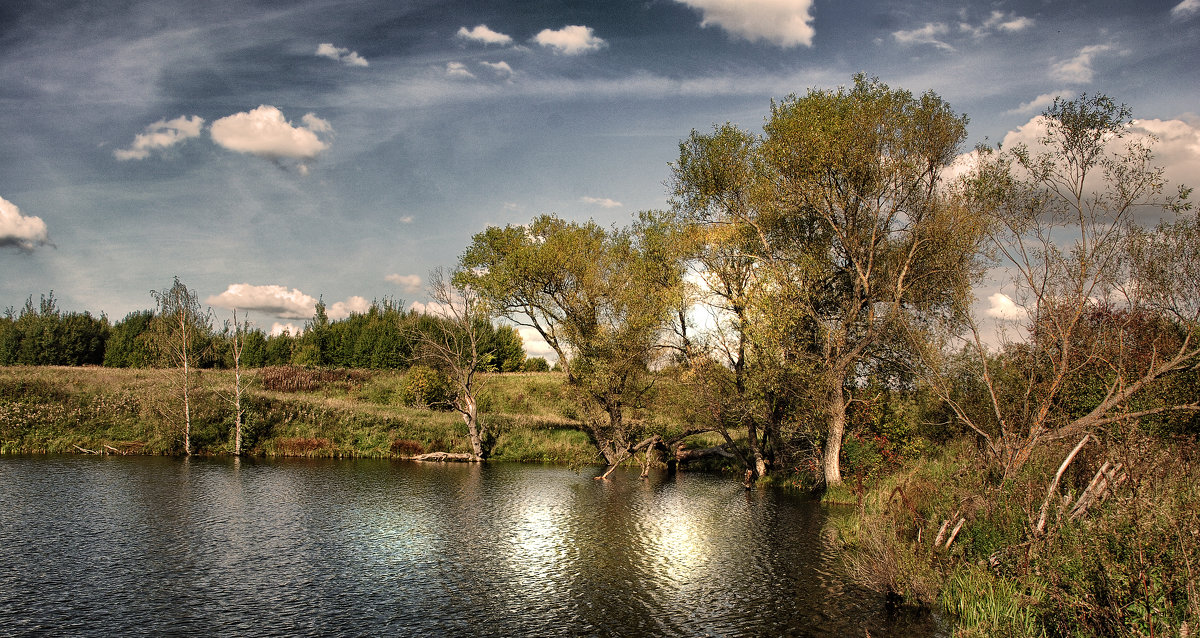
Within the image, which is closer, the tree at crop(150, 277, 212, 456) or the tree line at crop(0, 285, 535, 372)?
the tree at crop(150, 277, 212, 456)

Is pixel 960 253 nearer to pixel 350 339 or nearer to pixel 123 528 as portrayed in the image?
pixel 123 528

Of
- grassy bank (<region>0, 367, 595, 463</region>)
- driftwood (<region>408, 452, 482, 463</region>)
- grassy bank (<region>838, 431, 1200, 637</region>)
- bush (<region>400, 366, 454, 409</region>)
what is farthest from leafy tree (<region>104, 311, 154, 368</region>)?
grassy bank (<region>838, 431, 1200, 637</region>)

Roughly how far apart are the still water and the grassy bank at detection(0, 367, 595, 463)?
11391 mm

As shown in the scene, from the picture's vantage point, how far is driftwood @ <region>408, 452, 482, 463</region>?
40.4 metres

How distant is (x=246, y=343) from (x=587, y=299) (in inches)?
2330

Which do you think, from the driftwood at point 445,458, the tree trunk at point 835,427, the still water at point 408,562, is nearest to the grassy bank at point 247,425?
the driftwood at point 445,458

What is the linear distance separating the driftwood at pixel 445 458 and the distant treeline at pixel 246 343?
27.6m

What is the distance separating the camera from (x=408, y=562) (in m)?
16.3

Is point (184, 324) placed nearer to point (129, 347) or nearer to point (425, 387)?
point (425, 387)

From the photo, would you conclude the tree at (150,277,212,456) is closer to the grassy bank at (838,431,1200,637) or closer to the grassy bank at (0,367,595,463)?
the grassy bank at (0,367,595,463)

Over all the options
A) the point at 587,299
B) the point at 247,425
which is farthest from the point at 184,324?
the point at 587,299

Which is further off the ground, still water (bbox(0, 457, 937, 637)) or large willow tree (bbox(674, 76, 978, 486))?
large willow tree (bbox(674, 76, 978, 486))

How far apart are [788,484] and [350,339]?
61.8 meters

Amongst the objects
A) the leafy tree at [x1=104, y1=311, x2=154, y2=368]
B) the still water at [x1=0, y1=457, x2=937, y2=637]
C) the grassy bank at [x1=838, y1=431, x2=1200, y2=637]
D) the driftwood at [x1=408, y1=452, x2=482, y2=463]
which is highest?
the leafy tree at [x1=104, y1=311, x2=154, y2=368]
